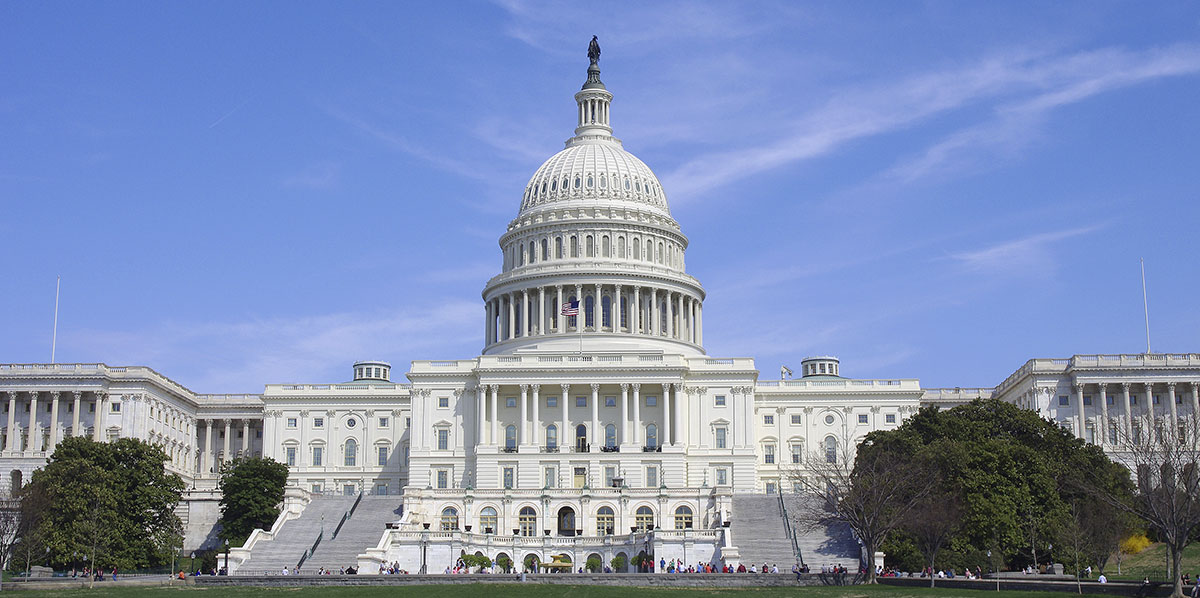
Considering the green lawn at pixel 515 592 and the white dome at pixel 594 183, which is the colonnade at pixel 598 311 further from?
the green lawn at pixel 515 592

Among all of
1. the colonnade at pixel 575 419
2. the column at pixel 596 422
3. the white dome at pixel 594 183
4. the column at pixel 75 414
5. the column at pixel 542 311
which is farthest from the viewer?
the white dome at pixel 594 183

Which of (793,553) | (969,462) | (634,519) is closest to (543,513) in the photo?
(634,519)

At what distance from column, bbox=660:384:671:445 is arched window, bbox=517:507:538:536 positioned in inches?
678

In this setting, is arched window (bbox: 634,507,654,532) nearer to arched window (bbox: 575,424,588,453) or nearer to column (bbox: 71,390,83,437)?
arched window (bbox: 575,424,588,453)

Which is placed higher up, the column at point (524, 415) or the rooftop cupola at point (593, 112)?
the rooftop cupola at point (593, 112)

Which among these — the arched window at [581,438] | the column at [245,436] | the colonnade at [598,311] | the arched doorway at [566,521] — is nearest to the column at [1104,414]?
the colonnade at [598,311]

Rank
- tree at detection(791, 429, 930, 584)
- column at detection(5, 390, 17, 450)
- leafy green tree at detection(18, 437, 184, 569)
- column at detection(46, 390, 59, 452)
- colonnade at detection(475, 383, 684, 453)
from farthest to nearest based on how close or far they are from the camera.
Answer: column at detection(5, 390, 17, 450) < column at detection(46, 390, 59, 452) < colonnade at detection(475, 383, 684, 453) < leafy green tree at detection(18, 437, 184, 569) < tree at detection(791, 429, 930, 584)

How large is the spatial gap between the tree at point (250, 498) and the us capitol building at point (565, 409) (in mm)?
2526

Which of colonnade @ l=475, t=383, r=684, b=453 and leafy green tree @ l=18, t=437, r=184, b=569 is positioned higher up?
colonnade @ l=475, t=383, r=684, b=453

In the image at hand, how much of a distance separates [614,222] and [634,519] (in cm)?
4016

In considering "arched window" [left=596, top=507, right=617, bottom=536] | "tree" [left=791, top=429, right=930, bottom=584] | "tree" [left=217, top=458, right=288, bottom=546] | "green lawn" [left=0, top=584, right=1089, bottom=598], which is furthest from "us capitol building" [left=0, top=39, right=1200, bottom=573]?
"green lawn" [left=0, top=584, right=1089, bottom=598]

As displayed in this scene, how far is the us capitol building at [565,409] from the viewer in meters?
96.9

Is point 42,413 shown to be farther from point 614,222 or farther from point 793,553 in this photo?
point 793,553

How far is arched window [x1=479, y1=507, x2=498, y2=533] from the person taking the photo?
9631cm
